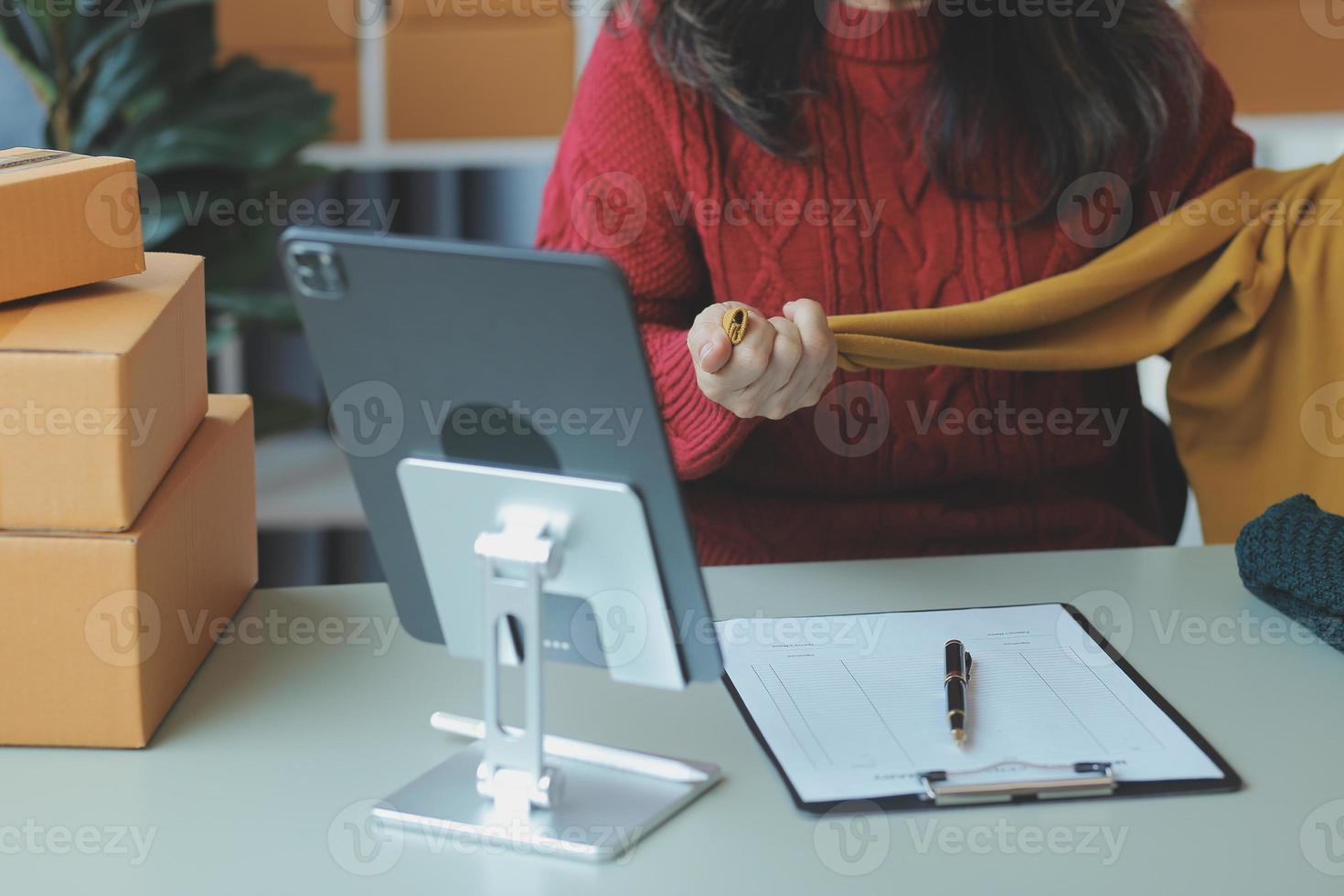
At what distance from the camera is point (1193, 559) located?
3.57 ft

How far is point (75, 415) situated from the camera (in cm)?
76

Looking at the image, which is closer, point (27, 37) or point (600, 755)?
point (600, 755)

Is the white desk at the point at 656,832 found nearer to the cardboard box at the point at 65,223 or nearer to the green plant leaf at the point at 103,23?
the cardboard box at the point at 65,223

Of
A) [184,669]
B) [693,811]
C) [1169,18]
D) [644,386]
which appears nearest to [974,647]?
[693,811]

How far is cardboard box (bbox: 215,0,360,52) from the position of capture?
9.29 feet

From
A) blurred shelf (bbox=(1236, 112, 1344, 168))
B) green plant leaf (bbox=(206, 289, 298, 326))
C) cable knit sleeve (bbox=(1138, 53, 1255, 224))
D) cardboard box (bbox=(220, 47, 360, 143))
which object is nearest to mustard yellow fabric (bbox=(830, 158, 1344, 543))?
cable knit sleeve (bbox=(1138, 53, 1255, 224))

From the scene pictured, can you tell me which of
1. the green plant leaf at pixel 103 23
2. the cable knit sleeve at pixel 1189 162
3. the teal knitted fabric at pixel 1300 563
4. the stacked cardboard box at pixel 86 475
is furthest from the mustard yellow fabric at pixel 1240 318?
the green plant leaf at pixel 103 23

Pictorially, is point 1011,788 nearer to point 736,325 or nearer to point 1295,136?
point 736,325

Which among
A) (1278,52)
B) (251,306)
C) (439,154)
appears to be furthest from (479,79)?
(1278,52)

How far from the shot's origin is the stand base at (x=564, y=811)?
693 millimetres

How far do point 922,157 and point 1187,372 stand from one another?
1.07 ft

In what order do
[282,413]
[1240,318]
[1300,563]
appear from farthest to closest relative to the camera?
[282,413], [1240,318], [1300,563]

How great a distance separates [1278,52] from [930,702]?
2534 mm

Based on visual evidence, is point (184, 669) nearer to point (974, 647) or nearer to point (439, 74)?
point (974, 647)
